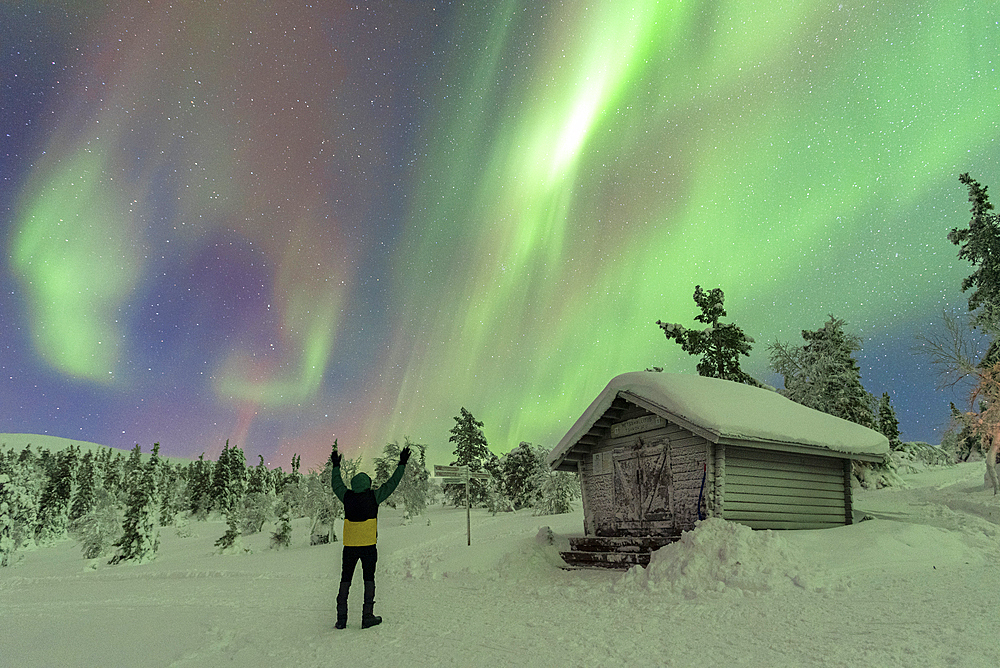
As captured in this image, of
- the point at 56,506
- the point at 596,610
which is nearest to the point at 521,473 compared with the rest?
the point at 596,610

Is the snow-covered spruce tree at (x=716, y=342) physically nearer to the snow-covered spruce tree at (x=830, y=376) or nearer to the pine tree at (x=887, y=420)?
the snow-covered spruce tree at (x=830, y=376)

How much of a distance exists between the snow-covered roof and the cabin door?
1347 millimetres

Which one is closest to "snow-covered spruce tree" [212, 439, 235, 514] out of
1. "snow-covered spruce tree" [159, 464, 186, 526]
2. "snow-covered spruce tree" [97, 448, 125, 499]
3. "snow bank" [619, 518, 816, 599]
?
"snow-covered spruce tree" [159, 464, 186, 526]

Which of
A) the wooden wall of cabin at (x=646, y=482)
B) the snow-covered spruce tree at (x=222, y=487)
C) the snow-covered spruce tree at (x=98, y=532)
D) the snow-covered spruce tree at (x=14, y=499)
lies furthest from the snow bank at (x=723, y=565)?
the snow-covered spruce tree at (x=222, y=487)

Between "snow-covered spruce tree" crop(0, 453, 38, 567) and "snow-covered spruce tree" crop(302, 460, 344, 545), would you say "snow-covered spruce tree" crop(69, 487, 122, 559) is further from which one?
"snow-covered spruce tree" crop(302, 460, 344, 545)

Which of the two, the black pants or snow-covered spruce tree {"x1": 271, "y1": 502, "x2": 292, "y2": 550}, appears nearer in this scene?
the black pants

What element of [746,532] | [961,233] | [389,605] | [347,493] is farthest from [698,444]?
[961,233]

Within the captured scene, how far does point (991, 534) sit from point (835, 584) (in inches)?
251

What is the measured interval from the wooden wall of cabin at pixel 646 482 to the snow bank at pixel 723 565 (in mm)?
1805

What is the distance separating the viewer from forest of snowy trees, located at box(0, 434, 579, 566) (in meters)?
27.9

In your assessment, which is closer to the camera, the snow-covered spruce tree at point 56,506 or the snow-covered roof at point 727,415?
the snow-covered roof at point 727,415

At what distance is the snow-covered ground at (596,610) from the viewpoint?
5785 mm

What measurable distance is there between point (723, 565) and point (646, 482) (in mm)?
4703

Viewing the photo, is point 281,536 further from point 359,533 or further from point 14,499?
point 359,533
